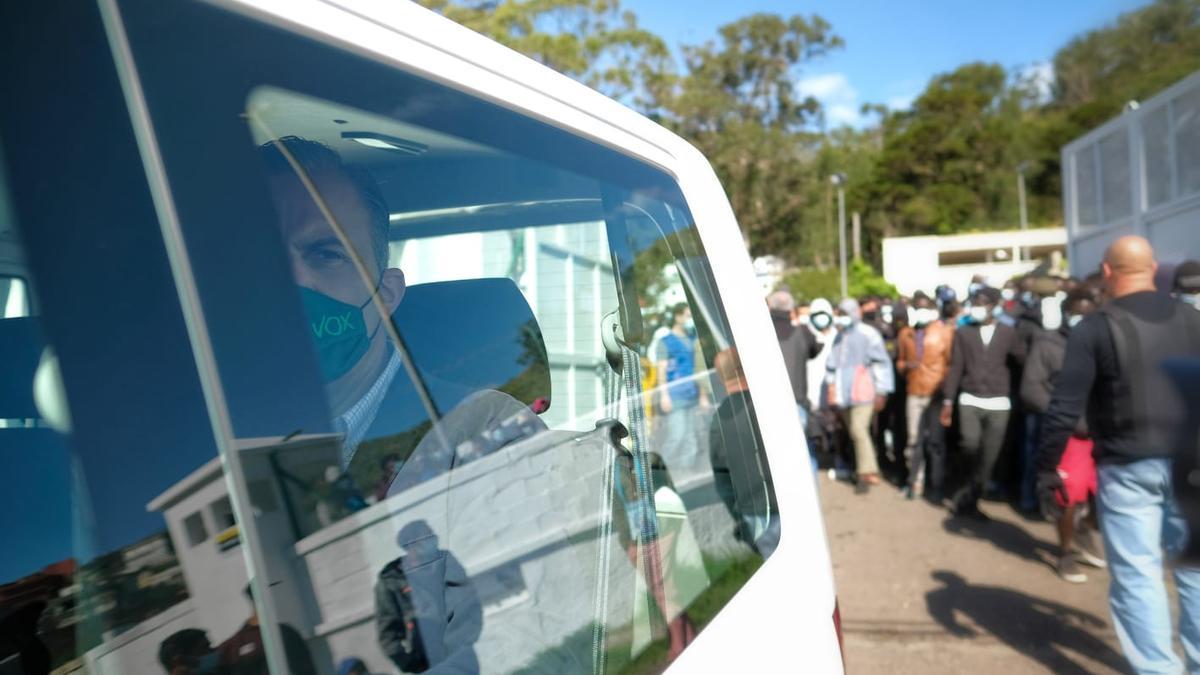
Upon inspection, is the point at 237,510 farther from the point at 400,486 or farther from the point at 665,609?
the point at 665,609

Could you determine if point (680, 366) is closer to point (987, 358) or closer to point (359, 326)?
point (359, 326)

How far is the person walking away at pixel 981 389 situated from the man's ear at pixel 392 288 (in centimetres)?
580

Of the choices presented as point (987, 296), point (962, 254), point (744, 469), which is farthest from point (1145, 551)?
point (962, 254)

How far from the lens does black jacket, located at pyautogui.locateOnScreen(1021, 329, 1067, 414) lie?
563 centimetres

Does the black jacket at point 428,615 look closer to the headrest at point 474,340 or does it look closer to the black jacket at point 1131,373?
the headrest at point 474,340

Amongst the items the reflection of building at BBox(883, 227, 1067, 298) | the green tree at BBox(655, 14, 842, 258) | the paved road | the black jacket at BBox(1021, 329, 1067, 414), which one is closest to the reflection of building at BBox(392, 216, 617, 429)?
the paved road

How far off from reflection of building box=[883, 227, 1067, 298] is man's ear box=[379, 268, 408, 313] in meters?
37.7

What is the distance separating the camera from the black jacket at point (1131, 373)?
2.97 m

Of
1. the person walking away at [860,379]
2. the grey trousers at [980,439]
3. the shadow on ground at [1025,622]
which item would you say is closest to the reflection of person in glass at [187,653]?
the shadow on ground at [1025,622]

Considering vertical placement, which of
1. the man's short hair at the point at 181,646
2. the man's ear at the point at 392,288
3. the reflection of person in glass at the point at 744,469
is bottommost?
the reflection of person in glass at the point at 744,469

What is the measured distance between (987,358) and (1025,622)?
2.23 metres

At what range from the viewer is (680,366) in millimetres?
2279

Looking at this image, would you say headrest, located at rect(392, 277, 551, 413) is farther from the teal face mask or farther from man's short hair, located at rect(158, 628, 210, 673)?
man's short hair, located at rect(158, 628, 210, 673)

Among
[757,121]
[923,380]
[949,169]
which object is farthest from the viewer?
[949,169]
